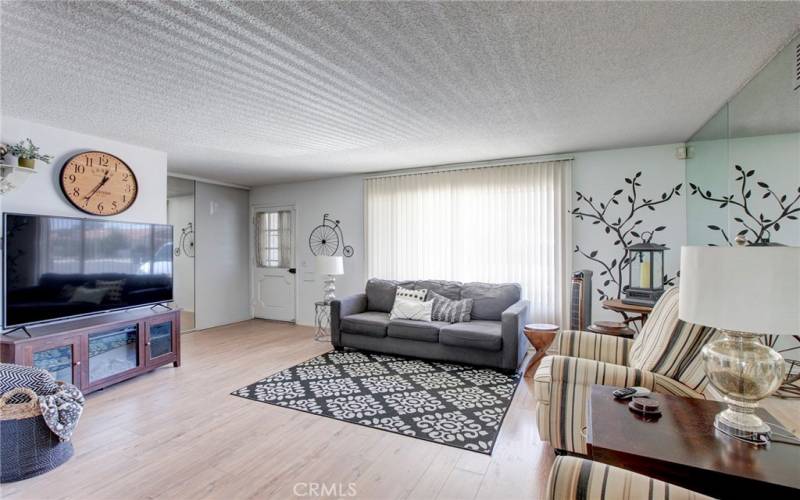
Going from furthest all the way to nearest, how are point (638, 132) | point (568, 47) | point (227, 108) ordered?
point (638, 132)
point (227, 108)
point (568, 47)

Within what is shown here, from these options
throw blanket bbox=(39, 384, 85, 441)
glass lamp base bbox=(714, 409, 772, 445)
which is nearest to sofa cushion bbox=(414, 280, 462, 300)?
glass lamp base bbox=(714, 409, 772, 445)

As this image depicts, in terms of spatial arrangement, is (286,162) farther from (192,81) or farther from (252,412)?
(252,412)

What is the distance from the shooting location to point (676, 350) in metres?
1.93

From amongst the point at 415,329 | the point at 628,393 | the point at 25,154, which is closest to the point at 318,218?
the point at 415,329

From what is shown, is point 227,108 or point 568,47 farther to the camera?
point 227,108

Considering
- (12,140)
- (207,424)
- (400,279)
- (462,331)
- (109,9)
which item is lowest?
(207,424)

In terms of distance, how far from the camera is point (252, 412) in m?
2.88

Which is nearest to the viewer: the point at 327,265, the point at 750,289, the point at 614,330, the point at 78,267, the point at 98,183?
the point at 750,289

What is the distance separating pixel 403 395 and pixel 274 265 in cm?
414

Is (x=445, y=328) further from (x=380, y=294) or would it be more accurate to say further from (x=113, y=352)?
(x=113, y=352)

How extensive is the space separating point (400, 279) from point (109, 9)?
409 centimetres

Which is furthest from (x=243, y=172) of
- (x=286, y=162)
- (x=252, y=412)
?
(x=252, y=412)

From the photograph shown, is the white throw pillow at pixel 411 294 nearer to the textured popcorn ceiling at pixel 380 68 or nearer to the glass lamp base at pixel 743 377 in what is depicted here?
the textured popcorn ceiling at pixel 380 68

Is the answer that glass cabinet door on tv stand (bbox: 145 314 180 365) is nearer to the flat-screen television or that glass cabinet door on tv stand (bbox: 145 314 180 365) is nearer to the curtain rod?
the flat-screen television
